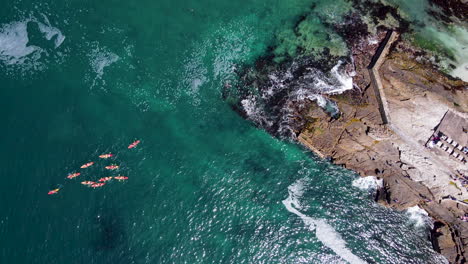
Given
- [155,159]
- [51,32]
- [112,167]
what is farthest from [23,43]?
[155,159]

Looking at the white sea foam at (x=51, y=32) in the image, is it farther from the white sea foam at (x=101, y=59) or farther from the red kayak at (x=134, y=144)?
the red kayak at (x=134, y=144)

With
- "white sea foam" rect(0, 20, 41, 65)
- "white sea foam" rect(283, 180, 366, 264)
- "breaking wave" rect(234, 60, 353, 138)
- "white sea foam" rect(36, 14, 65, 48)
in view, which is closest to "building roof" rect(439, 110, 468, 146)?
"breaking wave" rect(234, 60, 353, 138)

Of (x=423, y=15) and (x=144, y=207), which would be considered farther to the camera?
(x=423, y=15)

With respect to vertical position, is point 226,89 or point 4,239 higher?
point 226,89

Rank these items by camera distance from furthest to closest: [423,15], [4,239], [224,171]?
1. [423,15]
2. [224,171]
3. [4,239]

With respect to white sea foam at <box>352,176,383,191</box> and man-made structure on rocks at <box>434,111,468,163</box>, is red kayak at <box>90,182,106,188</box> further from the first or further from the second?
man-made structure on rocks at <box>434,111,468,163</box>

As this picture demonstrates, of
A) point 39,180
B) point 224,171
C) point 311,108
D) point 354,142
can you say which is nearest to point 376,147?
point 354,142

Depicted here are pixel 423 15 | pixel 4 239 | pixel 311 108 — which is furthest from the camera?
pixel 423 15

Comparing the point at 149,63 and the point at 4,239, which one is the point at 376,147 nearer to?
the point at 149,63

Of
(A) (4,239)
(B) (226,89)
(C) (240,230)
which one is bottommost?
(A) (4,239)
